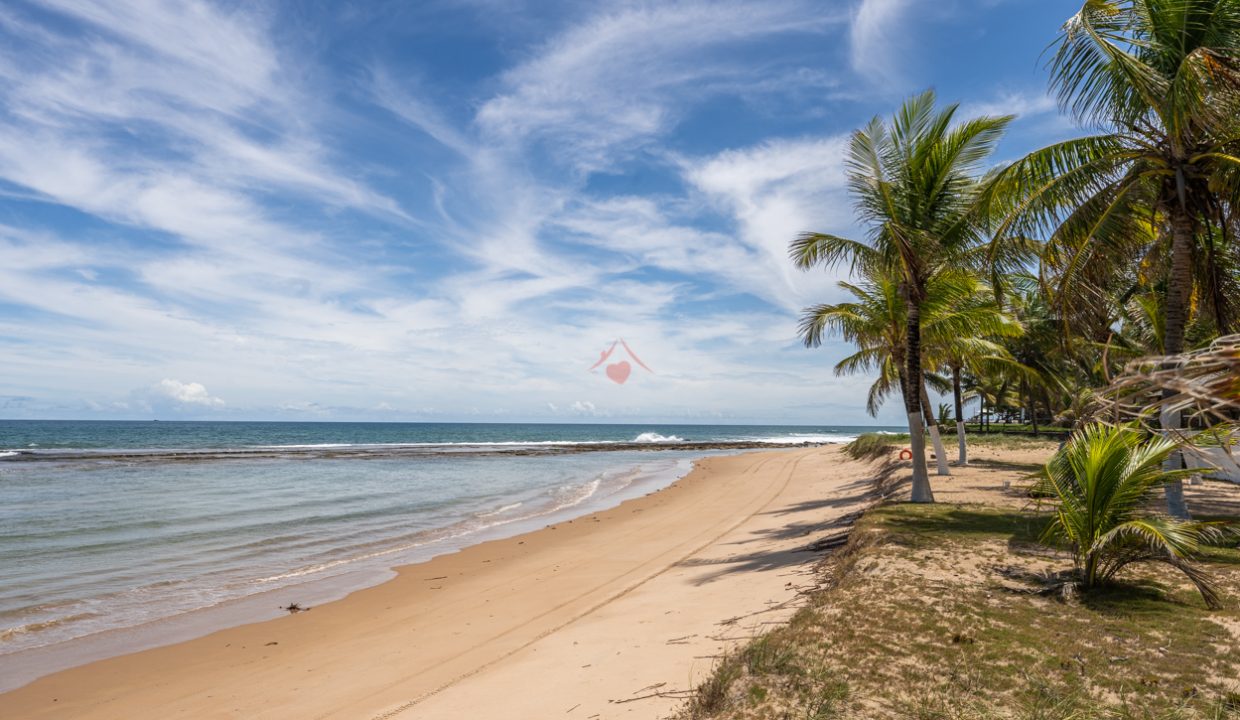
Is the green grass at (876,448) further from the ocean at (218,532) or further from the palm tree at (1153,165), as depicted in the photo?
the palm tree at (1153,165)

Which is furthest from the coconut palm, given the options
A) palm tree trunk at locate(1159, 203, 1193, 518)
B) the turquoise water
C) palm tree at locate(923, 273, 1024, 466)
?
the turquoise water

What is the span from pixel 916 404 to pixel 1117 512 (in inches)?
257

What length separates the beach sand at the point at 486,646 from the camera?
5441mm

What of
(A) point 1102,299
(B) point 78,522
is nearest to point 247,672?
(A) point 1102,299

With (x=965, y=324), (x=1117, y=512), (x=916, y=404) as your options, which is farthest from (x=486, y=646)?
(x=965, y=324)

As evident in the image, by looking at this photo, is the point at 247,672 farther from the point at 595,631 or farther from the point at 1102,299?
the point at 1102,299

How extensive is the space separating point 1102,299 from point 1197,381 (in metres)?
8.95

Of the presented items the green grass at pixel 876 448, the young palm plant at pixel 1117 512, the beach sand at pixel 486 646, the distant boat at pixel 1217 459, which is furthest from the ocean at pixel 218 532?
the distant boat at pixel 1217 459

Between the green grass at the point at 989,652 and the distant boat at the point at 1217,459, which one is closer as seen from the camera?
the distant boat at the point at 1217,459

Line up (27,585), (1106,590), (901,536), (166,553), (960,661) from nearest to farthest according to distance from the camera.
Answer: (960,661)
(1106,590)
(901,536)
(27,585)
(166,553)

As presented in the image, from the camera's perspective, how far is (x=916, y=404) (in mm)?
12352

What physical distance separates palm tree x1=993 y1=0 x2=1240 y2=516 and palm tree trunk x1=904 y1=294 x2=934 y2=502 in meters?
2.59

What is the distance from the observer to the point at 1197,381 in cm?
205

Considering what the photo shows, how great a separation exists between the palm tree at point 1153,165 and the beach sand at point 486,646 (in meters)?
5.64
